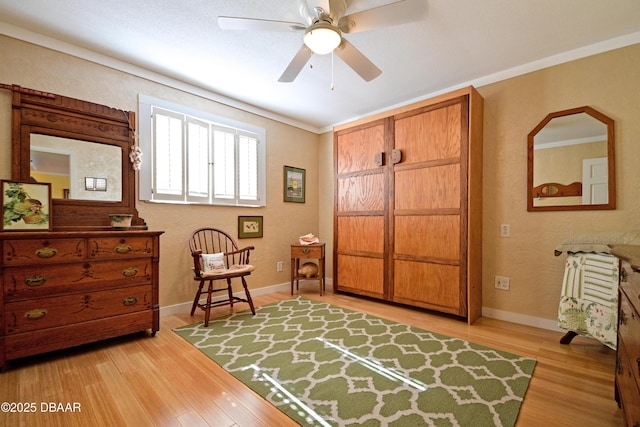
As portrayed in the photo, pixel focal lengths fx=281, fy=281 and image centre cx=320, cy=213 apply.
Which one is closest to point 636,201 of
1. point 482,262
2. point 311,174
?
point 482,262

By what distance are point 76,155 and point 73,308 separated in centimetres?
129

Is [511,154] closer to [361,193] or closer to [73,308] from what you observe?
[361,193]

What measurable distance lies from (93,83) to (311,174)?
2811 mm

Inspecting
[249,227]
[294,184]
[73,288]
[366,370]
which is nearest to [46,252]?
[73,288]

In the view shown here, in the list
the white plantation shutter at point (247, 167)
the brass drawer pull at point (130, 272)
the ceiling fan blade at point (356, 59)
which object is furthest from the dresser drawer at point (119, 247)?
the ceiling fan blade at point (356, 59)

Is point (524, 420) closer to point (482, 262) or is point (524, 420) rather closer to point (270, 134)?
point (482, 262)

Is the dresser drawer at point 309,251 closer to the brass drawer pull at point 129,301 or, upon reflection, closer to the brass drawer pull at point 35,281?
the brass drawer pull at point 129,301

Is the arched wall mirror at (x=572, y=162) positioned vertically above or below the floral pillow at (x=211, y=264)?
above

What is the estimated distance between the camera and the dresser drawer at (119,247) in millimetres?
2135

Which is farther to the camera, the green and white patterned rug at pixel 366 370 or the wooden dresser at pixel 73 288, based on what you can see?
the wooden dresser at pixel 73 288

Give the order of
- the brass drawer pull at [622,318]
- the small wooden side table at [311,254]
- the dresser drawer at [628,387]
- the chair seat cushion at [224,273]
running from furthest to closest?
the small wooden side table at [311,254] → the chair seat cushion at [224,273] → the brass drawer pull at [622,318] → the dresser drawer at [628,387]

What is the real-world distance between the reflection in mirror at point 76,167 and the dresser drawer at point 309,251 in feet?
6.80

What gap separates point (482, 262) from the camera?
294 cm

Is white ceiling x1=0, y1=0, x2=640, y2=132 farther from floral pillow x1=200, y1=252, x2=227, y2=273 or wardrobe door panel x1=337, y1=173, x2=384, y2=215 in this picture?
floral pillow x1=200, y1=252, x2=227, y2=273
